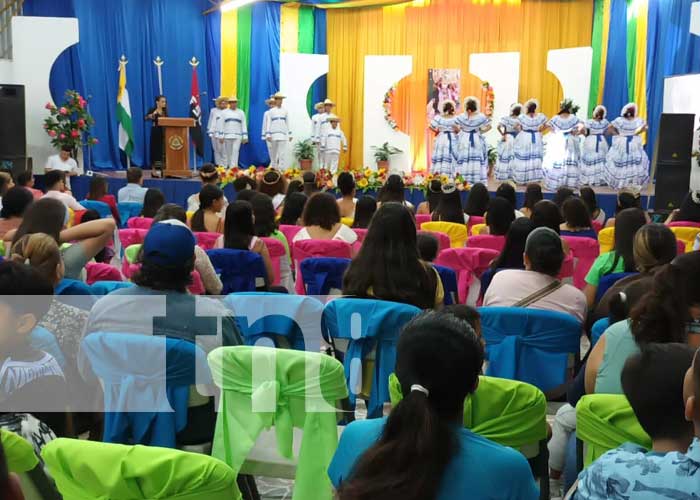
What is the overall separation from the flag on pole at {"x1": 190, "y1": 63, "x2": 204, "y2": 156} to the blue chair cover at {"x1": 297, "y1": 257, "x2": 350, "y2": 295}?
974 centimetres

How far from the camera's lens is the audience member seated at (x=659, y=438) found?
1.54 m

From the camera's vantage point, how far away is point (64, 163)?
12195mm

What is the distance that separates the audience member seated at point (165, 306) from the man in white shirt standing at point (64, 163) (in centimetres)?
965

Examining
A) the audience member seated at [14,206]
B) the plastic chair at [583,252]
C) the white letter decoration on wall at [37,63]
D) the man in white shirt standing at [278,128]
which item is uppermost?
the white letter decoration on wall at [37,63]

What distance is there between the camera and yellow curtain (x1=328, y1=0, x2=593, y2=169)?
14.6 metres

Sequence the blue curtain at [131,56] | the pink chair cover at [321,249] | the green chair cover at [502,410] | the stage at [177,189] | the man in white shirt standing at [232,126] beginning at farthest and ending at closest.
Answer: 1. the man in white shirt standing at [232,126]
2. the blue curtain at [131,56]
3. the stage at [177,189]
4. the pink chair cover at [321,249]
5. the green chair cover at [502,410]

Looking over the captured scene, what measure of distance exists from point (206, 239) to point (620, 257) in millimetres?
2363

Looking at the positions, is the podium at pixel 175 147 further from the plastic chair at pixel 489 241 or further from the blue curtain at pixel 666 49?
the plastic chair at pixel 489 241

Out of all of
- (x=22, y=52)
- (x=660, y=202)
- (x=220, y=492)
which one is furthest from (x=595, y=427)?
(x=22, y=52)

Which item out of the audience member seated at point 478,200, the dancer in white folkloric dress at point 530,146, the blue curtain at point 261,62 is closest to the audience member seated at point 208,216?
the audience member seated at point 478,200

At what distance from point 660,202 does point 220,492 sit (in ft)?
30.2

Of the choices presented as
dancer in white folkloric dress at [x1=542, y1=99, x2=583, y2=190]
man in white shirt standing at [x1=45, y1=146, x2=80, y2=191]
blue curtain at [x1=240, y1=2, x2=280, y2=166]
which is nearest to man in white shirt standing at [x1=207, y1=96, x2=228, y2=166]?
blue curtain at [x1=240, y1=2, x2=280, y2=166]

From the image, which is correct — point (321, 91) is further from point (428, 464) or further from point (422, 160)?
point (428, 464)

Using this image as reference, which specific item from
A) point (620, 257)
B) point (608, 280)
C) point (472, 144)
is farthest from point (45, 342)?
point (472, 144)
